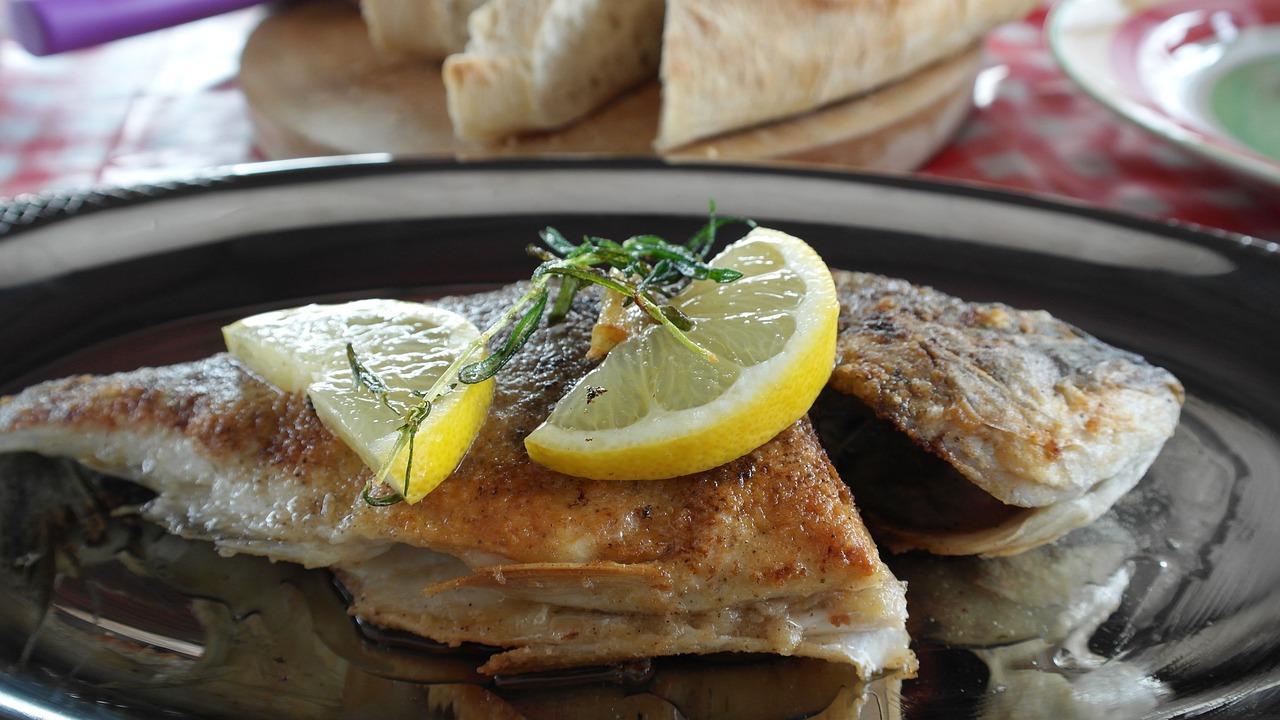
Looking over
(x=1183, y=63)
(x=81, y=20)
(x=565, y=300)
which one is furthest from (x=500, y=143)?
(x=1183, y=63)

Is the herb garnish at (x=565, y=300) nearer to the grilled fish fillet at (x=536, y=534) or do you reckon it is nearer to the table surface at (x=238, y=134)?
the grilled fish fillet at (x=536, y=534)

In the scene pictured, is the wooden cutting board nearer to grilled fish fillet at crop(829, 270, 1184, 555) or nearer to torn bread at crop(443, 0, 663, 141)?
torn bread at crop(443, 0, 663, 141)

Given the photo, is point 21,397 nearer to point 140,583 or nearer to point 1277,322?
point 140,583

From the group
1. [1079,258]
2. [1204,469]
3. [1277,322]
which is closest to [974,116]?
[1079,258]

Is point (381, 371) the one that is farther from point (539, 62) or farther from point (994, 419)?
point (539, 62)

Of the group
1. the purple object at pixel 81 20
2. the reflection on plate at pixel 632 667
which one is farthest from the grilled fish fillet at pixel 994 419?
the purple object at pixel 81 20

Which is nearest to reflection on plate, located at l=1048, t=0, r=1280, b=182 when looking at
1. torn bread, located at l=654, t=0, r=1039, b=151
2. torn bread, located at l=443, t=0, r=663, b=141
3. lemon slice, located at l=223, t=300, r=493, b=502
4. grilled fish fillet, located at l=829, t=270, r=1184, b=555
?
torn bread, located at l=654, t=0, r=1039, b=151
